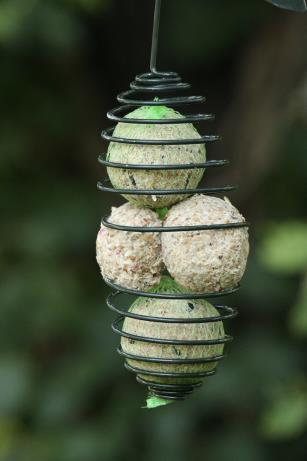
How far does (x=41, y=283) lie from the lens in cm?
404

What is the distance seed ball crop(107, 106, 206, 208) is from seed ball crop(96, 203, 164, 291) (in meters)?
0.04

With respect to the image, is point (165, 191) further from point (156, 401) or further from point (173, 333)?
point (156, 401)

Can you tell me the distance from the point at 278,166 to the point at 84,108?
0.93m

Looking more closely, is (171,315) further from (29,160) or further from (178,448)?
(29,160)

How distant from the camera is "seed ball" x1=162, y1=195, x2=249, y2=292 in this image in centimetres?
182

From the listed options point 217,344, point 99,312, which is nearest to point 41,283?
point 99,312

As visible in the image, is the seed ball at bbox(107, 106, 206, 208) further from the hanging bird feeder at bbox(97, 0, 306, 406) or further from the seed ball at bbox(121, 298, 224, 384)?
the seed ball at bbox(121, 298, 224, 384)

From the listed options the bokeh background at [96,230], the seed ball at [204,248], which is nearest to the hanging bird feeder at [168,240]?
the seed ball at [204,248]

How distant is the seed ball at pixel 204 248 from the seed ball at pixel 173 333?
5cm

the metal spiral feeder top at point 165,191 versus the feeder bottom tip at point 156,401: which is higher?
the metal spiral feeder top at point 165,191

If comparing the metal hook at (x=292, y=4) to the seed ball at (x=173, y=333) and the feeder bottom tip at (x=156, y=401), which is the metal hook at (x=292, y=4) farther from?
the feeder bottom tip at (x=156, y=401)

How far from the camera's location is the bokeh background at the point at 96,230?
3.77m

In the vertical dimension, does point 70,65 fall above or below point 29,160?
above

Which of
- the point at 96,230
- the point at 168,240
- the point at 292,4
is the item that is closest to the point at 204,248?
the point at 168,240
